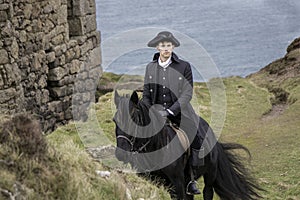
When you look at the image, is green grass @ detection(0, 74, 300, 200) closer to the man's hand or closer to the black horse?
the black horse

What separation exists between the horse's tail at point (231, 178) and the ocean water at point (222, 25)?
1877 centimetres

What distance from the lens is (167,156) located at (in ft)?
27.8

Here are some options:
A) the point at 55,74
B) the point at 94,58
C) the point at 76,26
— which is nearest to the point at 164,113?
the point at 55,74

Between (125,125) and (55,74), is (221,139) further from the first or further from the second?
(125,125)

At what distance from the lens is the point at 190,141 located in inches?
349

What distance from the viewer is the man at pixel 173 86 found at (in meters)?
8.86

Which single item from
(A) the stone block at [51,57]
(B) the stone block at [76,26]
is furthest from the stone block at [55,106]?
(B) the stone block at [76,26]

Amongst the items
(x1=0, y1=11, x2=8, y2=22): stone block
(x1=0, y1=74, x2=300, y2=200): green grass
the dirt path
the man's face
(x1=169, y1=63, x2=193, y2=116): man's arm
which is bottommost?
the dirt path

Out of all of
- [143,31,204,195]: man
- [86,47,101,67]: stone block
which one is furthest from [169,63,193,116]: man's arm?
[86,47,101,67]: stone block

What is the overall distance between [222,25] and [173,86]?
142 feet

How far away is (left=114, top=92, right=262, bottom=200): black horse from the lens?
7848 mm

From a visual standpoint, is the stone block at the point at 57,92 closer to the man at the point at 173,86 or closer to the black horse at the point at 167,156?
the black horse at the point at 167,156

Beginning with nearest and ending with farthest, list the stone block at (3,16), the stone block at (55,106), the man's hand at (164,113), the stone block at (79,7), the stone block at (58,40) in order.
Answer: the man's hand at (164,113)
the stone block at (3,16)
the stone block at (58,40)
the stone block at (55,106)
the stone block at (79,7)

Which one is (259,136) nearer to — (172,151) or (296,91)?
(296,91)
